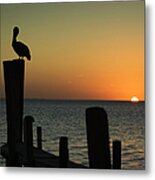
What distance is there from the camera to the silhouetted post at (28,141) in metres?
2.49

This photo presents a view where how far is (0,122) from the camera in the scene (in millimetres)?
2516

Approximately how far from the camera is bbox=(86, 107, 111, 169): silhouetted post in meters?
2.44

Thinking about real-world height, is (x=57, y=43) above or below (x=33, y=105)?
above

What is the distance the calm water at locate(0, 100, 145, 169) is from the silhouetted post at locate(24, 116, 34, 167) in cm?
3

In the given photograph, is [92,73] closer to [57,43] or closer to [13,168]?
[57,43]

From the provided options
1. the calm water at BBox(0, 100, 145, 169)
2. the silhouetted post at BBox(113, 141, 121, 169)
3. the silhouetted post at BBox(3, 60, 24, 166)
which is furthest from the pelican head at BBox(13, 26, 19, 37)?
the silhouetted post at BBox(113, 141, 121, 169)

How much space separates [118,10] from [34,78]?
0.48 metres

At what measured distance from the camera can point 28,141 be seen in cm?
252

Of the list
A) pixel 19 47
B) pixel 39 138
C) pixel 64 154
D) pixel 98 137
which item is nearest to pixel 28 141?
pixel 39 138

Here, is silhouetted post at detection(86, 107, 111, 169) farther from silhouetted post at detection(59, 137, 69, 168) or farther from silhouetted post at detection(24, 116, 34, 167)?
silhouetted post at detection(24, 116, 34, 167)

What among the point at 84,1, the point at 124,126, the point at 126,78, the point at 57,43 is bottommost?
the point at 124,126

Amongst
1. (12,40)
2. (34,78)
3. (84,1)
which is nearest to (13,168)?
(34,78)

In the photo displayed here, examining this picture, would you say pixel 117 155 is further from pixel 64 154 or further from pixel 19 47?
pixel 19 47

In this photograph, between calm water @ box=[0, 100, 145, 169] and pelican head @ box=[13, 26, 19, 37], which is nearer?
calm water @ box=[0, 100, 145, 169]
